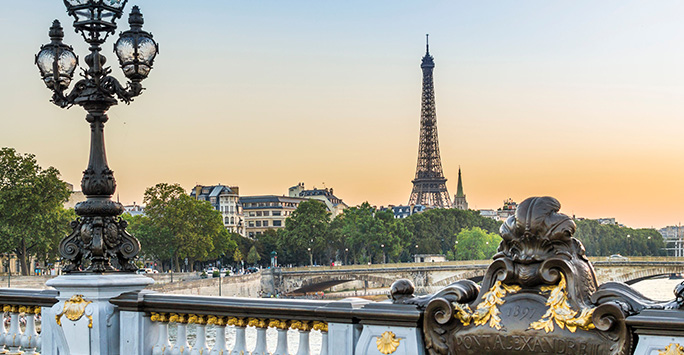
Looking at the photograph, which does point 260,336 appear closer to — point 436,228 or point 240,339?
point 240,339

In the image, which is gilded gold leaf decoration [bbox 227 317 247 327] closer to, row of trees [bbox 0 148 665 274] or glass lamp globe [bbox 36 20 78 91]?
glass lamp globe [bbox 36 20 78 91]

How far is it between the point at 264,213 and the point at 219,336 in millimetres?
152605

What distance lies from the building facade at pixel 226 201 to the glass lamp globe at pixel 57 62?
138617mm

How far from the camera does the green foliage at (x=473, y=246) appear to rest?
12188 centimetres

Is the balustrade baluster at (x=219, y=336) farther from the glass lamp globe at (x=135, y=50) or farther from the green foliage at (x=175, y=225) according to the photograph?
the green foliage at (x=175, y=225)

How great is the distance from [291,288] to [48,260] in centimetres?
3151

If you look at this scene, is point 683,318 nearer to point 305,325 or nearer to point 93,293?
point 305,325

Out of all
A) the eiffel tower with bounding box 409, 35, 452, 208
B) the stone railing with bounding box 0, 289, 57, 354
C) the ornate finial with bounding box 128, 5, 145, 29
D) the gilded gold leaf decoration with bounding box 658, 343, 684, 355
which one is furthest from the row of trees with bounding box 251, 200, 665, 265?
the gilded gold leaf decoration with bounding box 658, 343, 684, 355

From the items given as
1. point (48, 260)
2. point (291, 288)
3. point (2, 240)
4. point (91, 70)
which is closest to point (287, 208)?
point (291, 288)

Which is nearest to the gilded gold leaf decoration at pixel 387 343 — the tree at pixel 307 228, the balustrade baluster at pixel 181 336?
the balustrade baluster at pixel 181 336

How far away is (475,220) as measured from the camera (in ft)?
457

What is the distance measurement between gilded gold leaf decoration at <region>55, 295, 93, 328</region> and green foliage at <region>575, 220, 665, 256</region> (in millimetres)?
135193

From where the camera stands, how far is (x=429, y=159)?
150 m

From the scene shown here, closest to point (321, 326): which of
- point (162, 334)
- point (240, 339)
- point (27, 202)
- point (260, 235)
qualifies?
point (240, 339)
